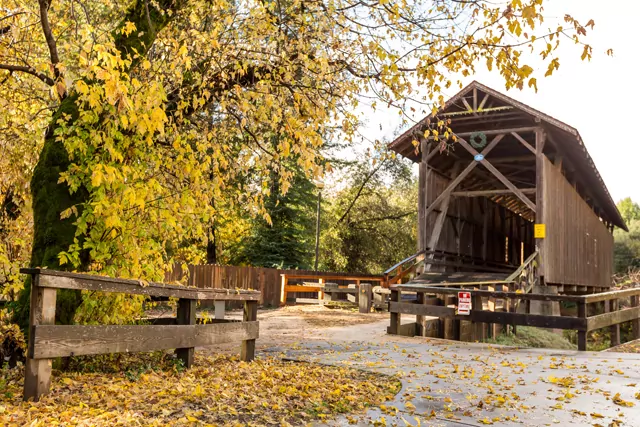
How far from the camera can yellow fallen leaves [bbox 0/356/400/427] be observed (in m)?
4.52

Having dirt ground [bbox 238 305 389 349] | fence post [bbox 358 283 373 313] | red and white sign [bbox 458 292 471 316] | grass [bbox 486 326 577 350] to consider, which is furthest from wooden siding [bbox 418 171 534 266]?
red and white sign [bbox 458 292 471 316]

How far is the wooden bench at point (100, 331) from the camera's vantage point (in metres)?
4.77

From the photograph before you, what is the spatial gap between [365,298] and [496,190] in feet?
18.1

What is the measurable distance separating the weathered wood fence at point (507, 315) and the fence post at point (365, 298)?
4.78 m

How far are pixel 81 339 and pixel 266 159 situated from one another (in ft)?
13.1

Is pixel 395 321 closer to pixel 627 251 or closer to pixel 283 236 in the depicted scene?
pixel 283 236

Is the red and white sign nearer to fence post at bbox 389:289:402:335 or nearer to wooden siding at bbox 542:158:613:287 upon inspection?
fence post at bbox 389:289:402:335

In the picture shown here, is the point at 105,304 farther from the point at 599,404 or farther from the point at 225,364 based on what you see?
the point at 599,404

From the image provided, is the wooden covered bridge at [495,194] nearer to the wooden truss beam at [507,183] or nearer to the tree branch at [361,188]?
the wooden truss beam at [507,183]

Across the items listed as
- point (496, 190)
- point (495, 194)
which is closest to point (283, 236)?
point (495, 194)

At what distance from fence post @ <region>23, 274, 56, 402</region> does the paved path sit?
7.53ft

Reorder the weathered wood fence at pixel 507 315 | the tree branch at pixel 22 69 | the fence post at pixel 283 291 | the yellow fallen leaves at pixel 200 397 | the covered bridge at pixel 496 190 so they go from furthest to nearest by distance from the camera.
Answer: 1. the fence post at pixel 283 291
2. the covered bridge at pixel 496 190
3. the weathered wood fence at pixel 507 315
4. the tree branch at pixel 22 69
5. the yellow fallen leaves at pixel 200 397

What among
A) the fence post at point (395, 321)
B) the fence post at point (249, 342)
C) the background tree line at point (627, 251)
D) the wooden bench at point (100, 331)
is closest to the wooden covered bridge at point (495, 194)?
the fence post at point (395, 321)

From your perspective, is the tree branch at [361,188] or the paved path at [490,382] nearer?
the paved path at [490,382]
